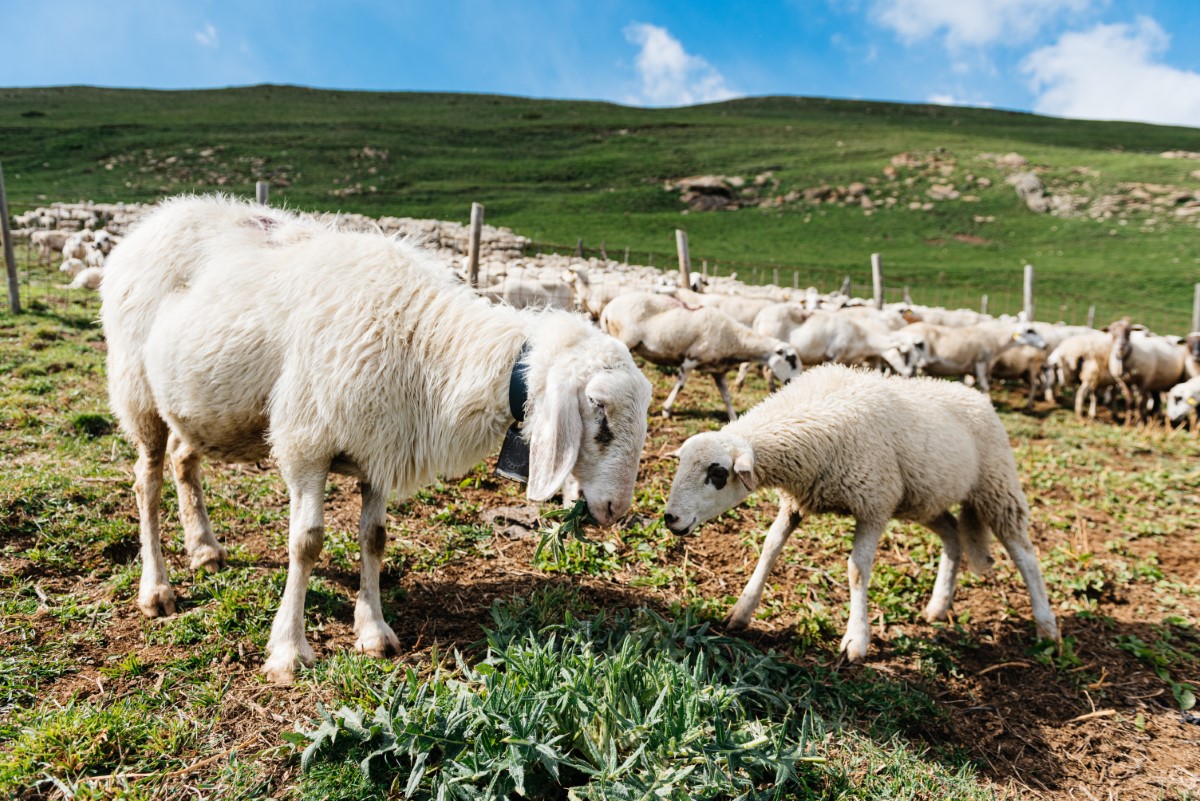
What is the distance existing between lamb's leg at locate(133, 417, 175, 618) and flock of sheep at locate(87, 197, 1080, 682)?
0.01 metres

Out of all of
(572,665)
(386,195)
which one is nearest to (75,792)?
(572,665)

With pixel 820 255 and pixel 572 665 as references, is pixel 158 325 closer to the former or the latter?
pixel 572 665

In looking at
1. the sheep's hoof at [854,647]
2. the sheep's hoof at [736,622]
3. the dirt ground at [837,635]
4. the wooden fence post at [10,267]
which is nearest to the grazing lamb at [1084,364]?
the dirt ground at [837,635]

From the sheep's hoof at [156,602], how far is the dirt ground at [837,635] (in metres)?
0.06

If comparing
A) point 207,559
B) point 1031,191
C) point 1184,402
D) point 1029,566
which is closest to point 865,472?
point 1029,566

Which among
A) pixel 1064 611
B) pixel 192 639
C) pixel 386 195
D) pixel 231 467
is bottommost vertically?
pixel 1064 611

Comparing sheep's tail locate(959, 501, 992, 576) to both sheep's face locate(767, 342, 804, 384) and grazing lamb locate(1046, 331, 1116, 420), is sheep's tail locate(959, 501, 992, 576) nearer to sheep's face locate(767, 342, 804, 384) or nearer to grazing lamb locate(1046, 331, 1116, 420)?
sheep's face locate(767, 342, 804, 384)

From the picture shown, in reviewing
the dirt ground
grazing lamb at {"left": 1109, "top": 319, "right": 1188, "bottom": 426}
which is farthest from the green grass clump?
grazing lamb at {"left": 1109, "top": 319, "right": 1188, "bottom": 426}

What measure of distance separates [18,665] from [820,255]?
143 feet

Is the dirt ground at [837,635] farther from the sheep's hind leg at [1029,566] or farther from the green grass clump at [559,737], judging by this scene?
the green grass clump at [559,737]

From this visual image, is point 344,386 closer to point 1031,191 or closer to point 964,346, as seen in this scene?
point 964,346

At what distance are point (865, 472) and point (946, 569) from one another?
4.03 feet

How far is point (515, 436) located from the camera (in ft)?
10.2

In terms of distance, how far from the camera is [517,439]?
3.10 meters
